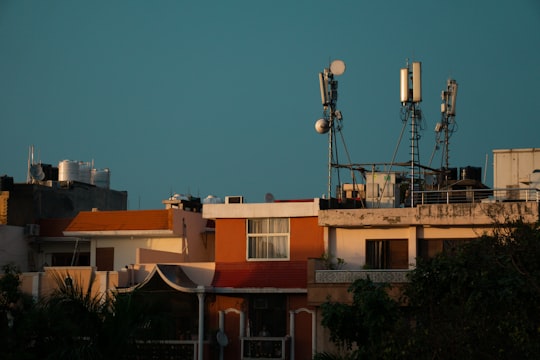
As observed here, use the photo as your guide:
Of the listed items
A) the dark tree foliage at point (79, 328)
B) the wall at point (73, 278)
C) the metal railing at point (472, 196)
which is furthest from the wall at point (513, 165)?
the dark tree foliage at point (79, 328)

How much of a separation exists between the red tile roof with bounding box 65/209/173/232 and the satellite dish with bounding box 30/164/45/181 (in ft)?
27.0

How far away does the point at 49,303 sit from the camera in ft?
89.7

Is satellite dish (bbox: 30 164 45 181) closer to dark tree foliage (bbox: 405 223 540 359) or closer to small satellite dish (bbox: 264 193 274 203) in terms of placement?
small satellite dish (bbox: 264 193 274 203)

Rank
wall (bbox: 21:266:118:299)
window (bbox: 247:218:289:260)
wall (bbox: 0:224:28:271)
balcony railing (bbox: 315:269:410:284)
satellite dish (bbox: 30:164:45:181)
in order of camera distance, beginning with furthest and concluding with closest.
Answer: satellite dish (bbox: 30:164:45:181), wall (bbox: 0:224:28:271), wall (bbox: 21:266:118:299), window (bbox: 247:218:289:260), balcony railing (bbox: 315:269:410:284)

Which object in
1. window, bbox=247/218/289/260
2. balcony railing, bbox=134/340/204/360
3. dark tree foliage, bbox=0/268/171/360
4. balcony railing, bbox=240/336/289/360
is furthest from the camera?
window, bbox=247/218/289/260

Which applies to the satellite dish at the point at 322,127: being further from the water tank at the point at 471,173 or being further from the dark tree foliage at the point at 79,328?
the dark tree foliage at the point at 79,328

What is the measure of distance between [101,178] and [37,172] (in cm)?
356

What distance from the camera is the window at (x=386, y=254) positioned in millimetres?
36094

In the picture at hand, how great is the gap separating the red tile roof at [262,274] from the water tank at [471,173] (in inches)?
306

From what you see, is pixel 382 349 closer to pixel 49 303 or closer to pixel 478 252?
pixel 478 252

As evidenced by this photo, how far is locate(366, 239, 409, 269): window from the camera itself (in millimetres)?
36094

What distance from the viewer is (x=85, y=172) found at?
52.7 metres

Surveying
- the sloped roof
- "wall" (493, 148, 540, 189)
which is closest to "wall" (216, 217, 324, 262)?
the sloped roof

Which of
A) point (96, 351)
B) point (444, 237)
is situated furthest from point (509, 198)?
point (96, 351)
